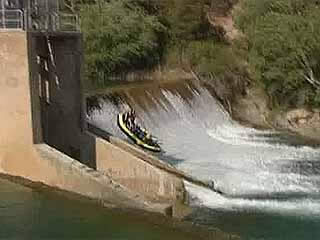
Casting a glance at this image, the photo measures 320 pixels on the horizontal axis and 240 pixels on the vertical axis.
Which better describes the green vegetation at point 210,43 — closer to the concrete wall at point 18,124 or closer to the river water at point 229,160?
the river water at point 229,160

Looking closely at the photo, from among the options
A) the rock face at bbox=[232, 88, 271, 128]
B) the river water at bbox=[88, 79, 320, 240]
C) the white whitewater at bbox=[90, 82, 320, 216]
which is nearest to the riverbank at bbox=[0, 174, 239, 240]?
the river water at bbox=[88, 79, 320, 240]

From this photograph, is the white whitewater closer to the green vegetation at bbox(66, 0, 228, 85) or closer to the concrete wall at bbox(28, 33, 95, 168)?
the concrete wall at bbox(28, 33, 95, 168)

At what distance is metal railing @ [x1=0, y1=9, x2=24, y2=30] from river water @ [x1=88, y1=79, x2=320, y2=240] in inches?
159

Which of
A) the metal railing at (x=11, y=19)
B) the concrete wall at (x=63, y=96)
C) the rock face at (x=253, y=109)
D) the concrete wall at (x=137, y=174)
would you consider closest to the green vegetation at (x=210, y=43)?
the rock face at (x=253, y=109)

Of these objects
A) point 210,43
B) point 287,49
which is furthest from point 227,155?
point 210,43

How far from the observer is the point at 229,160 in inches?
700

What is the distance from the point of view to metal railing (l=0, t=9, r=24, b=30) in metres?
14.7

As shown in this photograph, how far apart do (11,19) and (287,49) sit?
31.5 feet

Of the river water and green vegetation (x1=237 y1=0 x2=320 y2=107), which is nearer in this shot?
the river water

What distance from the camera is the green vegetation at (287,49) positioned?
22062mm

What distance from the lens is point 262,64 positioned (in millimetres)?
23031

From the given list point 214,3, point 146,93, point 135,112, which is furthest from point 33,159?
point 214,3

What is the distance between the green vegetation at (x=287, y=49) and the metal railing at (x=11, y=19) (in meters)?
9.14

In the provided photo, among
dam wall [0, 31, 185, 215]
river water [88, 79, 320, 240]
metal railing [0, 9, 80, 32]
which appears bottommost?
river water [88, 79, 320, 240]
